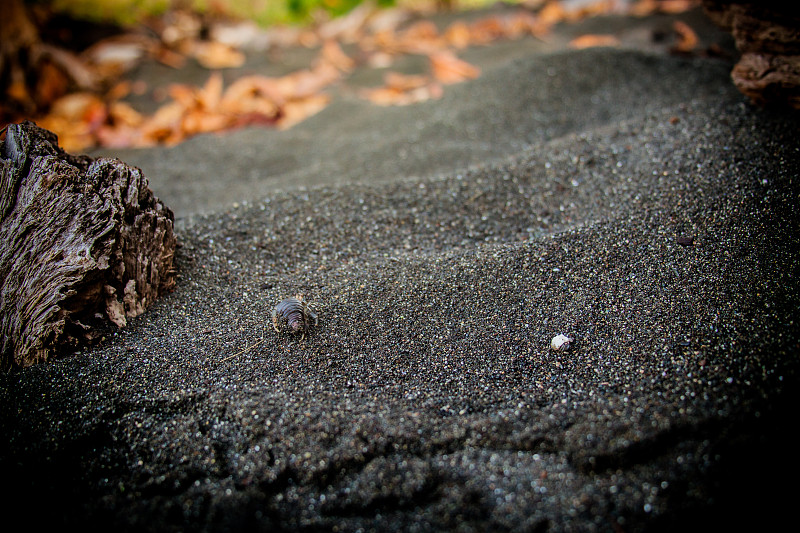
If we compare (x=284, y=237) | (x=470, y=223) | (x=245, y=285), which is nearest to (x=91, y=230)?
(x=245, y=285)

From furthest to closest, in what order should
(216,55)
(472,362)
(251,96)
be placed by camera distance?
(216,55)
(251,96)
(472,362)

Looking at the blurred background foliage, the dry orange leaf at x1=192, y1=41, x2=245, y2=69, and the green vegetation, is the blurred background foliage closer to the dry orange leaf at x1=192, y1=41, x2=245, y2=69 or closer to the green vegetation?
the green vegetation

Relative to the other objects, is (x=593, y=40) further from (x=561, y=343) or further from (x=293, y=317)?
(x=293, y=317)

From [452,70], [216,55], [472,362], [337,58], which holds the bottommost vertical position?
[472,362]

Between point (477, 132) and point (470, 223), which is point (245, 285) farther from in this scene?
point (477, 132)

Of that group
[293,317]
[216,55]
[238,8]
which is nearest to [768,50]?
[293,317]

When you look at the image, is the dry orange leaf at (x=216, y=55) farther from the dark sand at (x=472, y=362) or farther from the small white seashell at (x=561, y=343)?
the small white seashell at (x=561, y=343)
